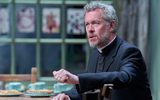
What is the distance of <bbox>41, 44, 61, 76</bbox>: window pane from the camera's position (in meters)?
5.75

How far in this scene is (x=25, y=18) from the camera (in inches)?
224

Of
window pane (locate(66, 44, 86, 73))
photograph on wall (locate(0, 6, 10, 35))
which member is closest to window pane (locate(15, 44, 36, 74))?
photograph on wall (locate(0, 6, 10, 35))

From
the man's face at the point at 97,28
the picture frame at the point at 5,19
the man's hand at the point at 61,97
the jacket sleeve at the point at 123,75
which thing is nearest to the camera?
the jacket sleeve at the point at 123,75

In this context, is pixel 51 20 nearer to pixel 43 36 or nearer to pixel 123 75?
pixel 43 36

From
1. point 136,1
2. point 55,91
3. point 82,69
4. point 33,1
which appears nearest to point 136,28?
point 136,1

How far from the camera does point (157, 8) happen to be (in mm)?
5098

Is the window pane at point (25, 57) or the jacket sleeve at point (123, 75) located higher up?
the jacket sleeve at point (123, 75)

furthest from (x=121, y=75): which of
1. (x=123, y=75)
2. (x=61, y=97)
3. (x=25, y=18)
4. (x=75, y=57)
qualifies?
(x=25, y=18)

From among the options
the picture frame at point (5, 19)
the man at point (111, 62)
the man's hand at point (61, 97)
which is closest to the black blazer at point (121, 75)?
the man at point (111, 62)

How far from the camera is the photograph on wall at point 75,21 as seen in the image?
224 inches

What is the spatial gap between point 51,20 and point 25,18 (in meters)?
0.28

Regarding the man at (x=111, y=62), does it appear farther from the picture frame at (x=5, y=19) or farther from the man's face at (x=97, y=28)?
the picture frame at (x=5, y=19)

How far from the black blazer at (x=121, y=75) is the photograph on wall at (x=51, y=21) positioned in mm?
2511

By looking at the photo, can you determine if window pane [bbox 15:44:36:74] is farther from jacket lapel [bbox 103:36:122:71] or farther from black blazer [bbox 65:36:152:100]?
jacket lapel [bbox 103:36:122:71]
